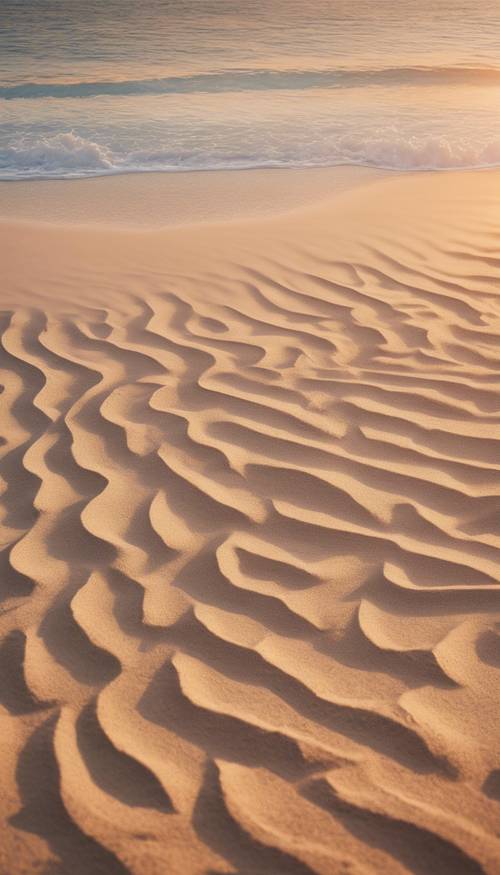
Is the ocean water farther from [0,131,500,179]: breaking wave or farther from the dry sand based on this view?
the dry sand

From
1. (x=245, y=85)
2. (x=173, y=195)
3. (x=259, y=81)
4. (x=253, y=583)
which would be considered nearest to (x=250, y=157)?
→ (x=173, y=195)

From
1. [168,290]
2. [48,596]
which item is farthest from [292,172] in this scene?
[48,596]

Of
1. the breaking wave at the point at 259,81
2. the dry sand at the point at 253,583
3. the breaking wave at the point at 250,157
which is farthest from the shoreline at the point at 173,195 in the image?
the breaking wave at the point at 259,81

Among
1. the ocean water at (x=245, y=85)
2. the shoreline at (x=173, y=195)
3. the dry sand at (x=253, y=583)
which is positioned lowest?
the dry sand at (x=253, y=583)

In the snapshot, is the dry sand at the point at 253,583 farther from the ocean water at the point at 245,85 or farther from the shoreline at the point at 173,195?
the ocean water at the point at 245,85

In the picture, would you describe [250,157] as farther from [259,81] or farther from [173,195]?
[259,81]
